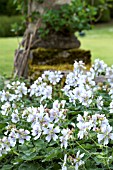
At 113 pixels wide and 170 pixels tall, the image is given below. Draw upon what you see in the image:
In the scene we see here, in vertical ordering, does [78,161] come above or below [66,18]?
below

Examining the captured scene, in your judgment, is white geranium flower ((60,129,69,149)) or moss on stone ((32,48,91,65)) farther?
moss on stone ((32,48,91,65))

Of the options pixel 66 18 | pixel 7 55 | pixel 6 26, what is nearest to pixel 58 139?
pixel 66 18

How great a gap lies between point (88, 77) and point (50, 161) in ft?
2.61

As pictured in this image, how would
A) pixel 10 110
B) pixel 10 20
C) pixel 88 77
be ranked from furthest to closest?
1. pixel 10 20
2. pixel 88 77
3. pixel 10 110

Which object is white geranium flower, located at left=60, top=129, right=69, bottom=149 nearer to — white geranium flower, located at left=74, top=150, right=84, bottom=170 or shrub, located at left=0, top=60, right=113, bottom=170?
shrub, located at left=0, top=60, right=113, bottom=170

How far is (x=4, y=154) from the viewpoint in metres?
2.03

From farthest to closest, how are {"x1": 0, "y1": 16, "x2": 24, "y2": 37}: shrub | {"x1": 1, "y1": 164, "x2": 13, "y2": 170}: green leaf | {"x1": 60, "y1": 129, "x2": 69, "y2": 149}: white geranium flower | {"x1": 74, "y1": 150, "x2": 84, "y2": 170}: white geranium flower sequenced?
{"x1": 0, "y1": 16, "x2": 24, "y2": 37}: shrub, {"x1": 1, "y1": 164, "x2": 13, "y2": 170}: green leaf, {"x1": 60, "y1": 129, "x2": 69, "y2": 149}: white geranium flower, {"x1": 74, "y1": 150, "x2": 84, "y2": 170}: white geranium flower

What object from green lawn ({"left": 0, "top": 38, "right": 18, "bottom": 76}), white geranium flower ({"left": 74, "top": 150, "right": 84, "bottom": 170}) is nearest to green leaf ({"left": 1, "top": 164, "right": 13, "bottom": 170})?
white geranium flower ({"left": 74, "top": 150, "right": 84, "bottom": 170})

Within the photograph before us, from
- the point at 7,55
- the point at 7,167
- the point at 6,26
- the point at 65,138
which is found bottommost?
the point at 6,26

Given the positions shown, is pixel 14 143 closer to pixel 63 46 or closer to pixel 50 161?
pixel 50 161

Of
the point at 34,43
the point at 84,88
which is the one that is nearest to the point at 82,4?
the point at 34,43

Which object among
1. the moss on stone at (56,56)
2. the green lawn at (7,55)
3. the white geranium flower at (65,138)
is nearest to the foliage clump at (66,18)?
the moss on stone at (56,56)

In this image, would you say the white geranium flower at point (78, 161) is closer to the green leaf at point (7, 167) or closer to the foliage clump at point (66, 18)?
the green leaf at point (7, 167)

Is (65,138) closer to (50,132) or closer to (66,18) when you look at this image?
(50,132)
